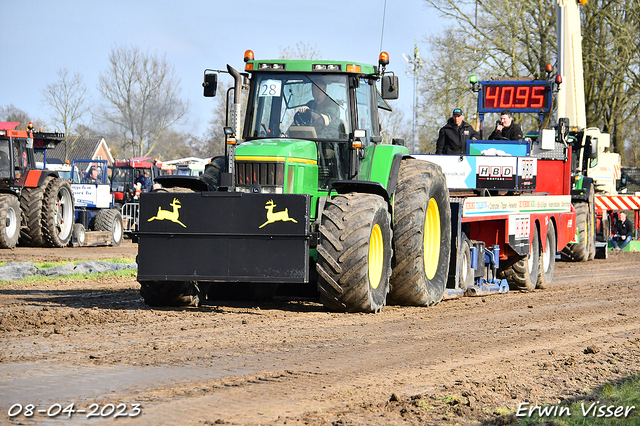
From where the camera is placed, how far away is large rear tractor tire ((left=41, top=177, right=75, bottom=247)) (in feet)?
64.8

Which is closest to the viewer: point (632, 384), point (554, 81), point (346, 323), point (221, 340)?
point (632, 384)

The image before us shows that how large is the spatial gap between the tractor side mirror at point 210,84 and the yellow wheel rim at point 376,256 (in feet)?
7.76

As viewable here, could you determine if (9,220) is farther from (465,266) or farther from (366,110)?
(366,110)

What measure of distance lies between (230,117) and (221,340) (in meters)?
2.90

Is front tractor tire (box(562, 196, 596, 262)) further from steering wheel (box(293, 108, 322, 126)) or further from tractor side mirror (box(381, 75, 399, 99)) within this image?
steering wheel (box(293, 108, 322, 126))

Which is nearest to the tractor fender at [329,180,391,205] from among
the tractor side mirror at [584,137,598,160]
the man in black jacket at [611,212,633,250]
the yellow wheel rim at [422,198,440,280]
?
the yellow wheel rim at [422,198,440,280]

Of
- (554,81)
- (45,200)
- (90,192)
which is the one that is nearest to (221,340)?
(554,81)

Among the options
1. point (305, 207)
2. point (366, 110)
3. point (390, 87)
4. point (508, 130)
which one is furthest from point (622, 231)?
point (305, 207)

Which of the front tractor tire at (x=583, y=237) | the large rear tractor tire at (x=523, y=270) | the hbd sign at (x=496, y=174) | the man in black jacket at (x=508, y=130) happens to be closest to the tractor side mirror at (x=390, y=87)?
the hbd sign at (x=496, y=174)

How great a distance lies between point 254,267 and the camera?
784 centimetres

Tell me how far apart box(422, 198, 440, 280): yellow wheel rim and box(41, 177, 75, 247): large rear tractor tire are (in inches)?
495

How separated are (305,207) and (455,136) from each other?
6.30 m

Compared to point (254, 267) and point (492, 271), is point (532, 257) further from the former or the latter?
point (254, 267)

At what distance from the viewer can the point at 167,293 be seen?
28.5 feet
